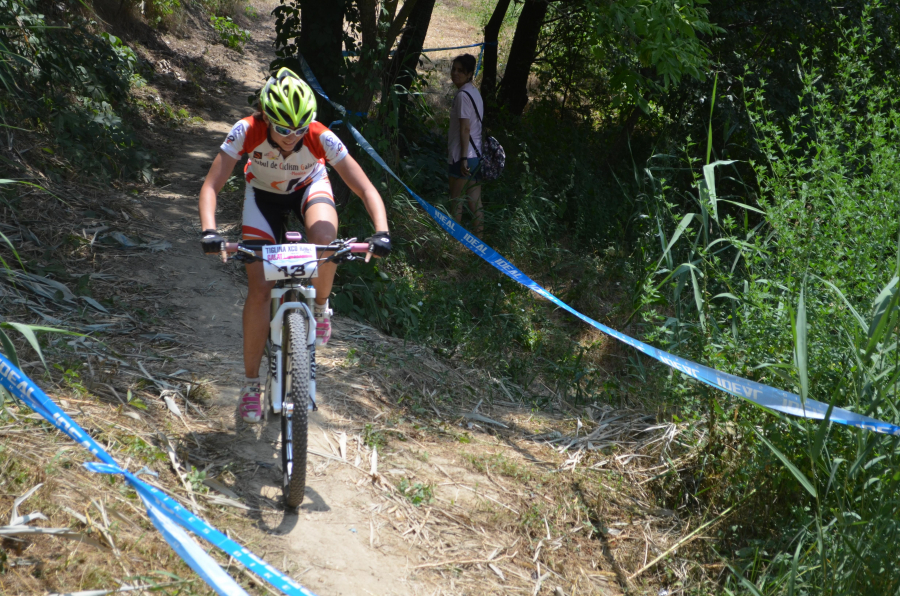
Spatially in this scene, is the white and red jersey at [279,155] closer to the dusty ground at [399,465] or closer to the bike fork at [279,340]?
the bike fork at [279,340]

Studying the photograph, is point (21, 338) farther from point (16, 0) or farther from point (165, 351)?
point (16, 0)

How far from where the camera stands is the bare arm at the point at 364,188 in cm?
370

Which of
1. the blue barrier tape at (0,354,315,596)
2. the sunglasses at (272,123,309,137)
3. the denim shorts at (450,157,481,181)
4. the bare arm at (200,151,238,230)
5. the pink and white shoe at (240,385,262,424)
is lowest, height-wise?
the pink and white shoe at (240,385,262,424)

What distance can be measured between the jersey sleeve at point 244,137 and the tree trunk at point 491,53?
777 cm

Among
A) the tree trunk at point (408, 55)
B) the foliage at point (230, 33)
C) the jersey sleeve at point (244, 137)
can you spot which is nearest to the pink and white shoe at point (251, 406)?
the jersey sleeve at point (244, 137)

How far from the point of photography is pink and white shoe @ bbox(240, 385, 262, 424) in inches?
151

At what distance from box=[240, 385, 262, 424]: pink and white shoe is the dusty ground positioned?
132mm

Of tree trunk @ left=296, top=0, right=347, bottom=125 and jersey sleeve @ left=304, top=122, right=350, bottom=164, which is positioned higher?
tree trunk @ left=296, top=0, right=347, bottom=125

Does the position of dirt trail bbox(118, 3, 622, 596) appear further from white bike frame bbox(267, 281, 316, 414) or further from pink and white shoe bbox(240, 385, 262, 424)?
white bike frame bbox(267, 281, 316, 414)

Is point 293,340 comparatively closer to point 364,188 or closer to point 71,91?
point 364,188

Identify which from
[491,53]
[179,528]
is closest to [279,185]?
[179,528]

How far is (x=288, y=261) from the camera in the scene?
3209mm

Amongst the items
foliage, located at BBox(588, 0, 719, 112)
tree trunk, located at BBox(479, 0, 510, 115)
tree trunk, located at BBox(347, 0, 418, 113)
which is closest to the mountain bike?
tree trunk, located at BBox(347, 0, 418, 113)

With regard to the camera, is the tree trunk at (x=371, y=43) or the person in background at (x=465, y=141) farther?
the person in background at (x=465, y=141)
